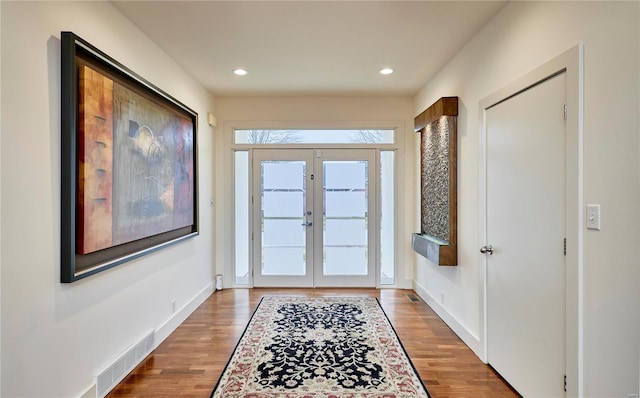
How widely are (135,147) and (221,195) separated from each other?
219 centimetres

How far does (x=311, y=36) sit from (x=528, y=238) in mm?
2251

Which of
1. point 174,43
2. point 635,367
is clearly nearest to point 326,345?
point 635,367

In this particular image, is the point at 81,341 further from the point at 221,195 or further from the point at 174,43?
the point at 221,195

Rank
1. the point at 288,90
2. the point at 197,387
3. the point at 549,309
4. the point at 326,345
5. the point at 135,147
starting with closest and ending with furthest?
the point at 549,309 → the point at 197,387 → the point at 135,147 → the point at 326,345 → the point at 288,90

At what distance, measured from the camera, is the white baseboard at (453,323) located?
274 centimetres

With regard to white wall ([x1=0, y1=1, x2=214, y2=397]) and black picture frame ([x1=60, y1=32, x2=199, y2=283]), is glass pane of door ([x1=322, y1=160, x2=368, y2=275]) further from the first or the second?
white wall ([x1=0, y1=1, x2=214, y2=397])

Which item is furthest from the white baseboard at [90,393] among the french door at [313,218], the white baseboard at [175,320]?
the french door at [313,218]

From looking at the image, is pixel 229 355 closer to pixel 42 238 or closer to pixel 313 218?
pixel 42 238

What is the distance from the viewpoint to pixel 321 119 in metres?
4.57

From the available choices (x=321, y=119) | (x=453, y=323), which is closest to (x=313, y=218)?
(x=321, y=119)

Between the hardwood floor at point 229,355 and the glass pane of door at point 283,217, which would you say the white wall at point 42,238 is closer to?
the hardwood floor at point 229,355

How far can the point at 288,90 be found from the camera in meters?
4.27

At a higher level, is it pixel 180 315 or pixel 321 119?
pixel 321 119

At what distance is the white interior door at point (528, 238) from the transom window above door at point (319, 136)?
2158 mm
